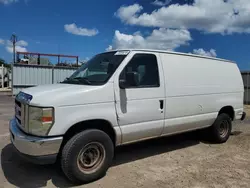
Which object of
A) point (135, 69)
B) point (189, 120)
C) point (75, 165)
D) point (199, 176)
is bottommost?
point (199, 176)

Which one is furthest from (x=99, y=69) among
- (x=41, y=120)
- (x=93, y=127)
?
(x=41, y=120)

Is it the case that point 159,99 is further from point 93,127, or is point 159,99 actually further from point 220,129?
point 220,129

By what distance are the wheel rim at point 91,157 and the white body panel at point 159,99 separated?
43 centimetres

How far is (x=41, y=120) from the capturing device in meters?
3.63

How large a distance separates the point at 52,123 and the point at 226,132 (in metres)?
5.04

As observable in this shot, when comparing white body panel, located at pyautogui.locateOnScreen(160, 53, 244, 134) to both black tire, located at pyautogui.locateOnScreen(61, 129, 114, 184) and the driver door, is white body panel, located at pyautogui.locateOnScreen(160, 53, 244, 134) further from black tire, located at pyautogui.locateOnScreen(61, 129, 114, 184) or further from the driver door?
black tire, located at pyautogui.locateOnScreen(61, 129, 114, 184)

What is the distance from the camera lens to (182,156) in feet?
18.3

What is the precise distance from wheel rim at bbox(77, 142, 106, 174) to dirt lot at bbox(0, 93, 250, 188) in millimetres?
253

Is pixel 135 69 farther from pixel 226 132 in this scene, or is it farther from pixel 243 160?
pixel 226 132

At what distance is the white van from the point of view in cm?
373

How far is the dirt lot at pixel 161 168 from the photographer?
4.14 metres

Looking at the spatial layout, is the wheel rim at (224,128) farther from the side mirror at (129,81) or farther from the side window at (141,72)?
the side mirror at (129,81)

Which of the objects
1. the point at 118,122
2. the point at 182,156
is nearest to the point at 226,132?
the point at 182,156

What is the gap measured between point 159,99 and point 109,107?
1.17 meters
